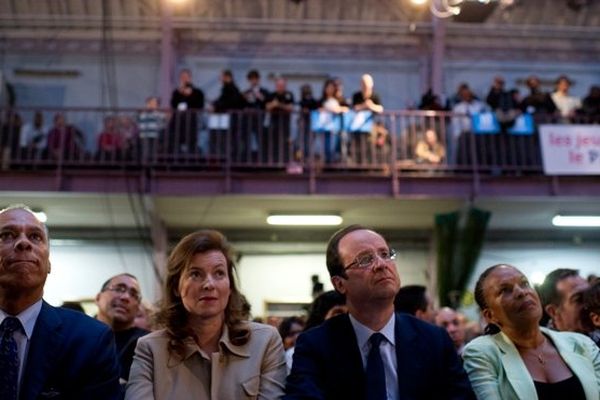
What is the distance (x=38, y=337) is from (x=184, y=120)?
8.73 metres

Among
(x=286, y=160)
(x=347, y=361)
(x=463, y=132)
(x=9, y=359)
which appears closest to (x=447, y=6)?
(x=463, y=132)

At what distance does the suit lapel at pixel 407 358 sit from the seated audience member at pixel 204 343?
1.81 feet

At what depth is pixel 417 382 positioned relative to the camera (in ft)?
9.11

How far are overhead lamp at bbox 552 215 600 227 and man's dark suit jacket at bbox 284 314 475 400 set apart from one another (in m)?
10.2

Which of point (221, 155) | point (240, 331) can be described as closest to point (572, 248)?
point (221, 155)

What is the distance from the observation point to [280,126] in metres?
10.7

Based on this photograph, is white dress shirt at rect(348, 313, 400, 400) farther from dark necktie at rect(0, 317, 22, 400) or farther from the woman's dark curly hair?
dark necktie at rect(0, 317, 22, 400)

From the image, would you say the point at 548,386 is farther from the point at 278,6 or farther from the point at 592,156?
the point at 278,6

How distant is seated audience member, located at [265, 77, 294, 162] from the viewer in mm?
10594

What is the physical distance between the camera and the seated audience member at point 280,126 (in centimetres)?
1059

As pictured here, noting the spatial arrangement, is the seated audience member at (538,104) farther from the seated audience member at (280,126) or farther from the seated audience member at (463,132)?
the seated audience member at (280,126)

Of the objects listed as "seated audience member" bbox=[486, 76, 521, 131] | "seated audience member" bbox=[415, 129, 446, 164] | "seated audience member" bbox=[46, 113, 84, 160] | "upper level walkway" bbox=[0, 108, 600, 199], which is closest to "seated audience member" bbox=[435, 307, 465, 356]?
"upper level walkway" bbox=[0, 108, 600, 199]

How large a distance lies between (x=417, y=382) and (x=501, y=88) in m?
9.78

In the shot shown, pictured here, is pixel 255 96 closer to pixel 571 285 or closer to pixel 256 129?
pixel 256 129
